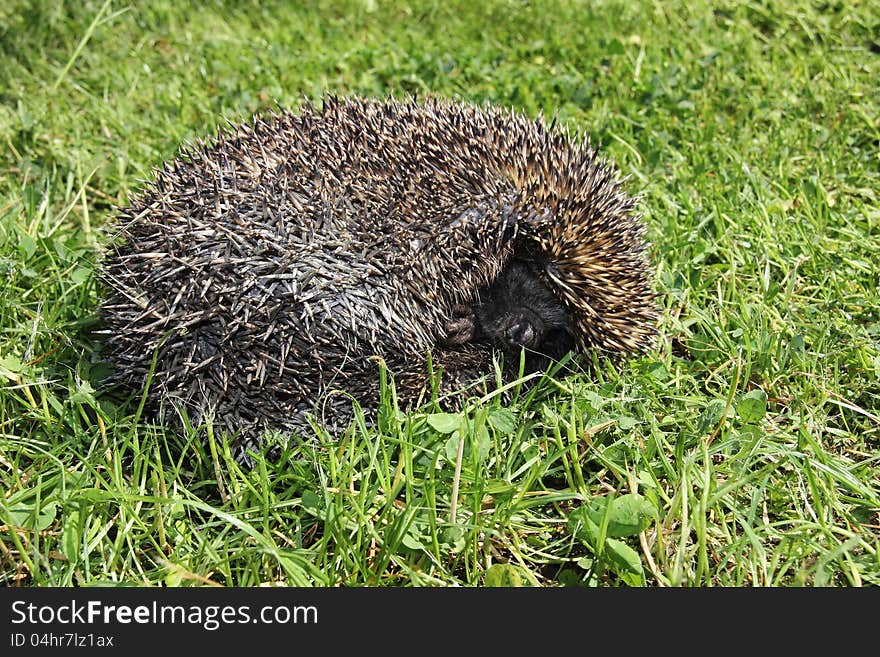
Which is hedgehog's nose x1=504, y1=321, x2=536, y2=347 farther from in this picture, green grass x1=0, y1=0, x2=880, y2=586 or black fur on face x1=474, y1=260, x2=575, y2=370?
green grass x1=0, y1=0, x2=880, y2=586

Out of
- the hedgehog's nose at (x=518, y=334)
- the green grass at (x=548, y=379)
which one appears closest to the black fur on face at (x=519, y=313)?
the hedgehog's nose at (x=518, y=334)

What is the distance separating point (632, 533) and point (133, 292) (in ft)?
7.05

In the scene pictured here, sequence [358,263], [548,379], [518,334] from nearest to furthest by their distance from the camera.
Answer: [358,263] → [548,379] → [518,334]

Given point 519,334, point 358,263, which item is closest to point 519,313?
point 519,334

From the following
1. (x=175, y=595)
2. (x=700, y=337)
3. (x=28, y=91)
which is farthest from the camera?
(x=28, y=91)

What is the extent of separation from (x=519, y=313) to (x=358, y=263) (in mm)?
971

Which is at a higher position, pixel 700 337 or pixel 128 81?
pixel 128 81

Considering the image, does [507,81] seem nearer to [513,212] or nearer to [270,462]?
[513,212]

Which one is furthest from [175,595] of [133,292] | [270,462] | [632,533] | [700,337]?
[700,337]

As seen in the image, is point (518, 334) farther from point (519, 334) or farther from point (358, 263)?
point (358, 263)

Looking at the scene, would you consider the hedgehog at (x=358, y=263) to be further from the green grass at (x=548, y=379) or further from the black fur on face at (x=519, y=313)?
the green grass at (x=548, y=379)

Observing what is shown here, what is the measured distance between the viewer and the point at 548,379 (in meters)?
3.84

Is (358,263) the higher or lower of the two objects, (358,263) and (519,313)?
the lower

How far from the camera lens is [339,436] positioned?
3.48 m
